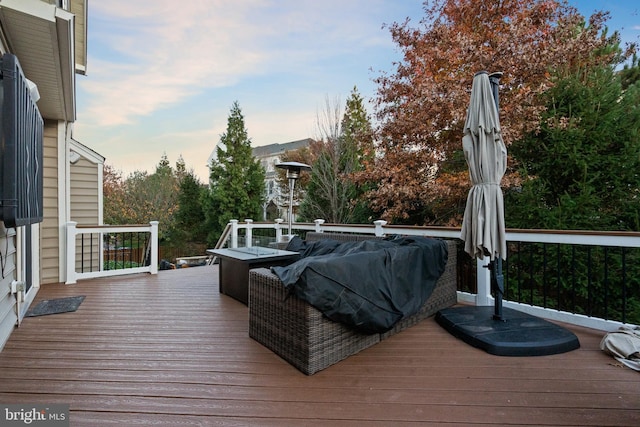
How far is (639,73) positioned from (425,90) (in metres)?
5.55

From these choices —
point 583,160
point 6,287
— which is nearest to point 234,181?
point 6,287

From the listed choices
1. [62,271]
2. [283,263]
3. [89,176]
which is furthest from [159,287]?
[89,176]

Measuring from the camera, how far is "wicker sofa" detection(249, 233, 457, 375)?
213 centimetres

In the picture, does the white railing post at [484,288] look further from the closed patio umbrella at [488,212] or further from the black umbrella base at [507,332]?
the closed patio umbrella at [488,212]

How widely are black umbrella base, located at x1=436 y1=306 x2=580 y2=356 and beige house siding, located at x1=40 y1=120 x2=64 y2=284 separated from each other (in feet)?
17.2

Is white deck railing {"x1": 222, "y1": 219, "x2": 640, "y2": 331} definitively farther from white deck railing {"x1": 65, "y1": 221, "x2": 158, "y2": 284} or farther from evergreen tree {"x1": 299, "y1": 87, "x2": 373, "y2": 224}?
evergreen tree {"x1": 299, "y1": 87, "x2": 373, "y2": 224}

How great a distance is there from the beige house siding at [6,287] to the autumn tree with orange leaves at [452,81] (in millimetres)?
5740

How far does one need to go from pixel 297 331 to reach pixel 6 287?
256 centimetres

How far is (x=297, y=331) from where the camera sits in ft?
7.21

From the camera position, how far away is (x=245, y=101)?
1485 centimetres

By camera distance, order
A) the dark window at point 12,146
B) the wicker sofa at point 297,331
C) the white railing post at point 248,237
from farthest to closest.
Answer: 1. the white railing post at point 248,237
2. the wicker sofa at point 297,331
3. the dark window at point 12,146

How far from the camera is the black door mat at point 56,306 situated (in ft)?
11.1

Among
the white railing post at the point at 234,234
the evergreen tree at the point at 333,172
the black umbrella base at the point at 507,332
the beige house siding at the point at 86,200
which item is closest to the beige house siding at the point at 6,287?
the black umbrella base at the point at 507,332

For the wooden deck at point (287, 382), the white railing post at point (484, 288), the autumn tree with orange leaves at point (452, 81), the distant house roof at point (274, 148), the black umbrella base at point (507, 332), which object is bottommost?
the wooden deck at point (287, 382)
